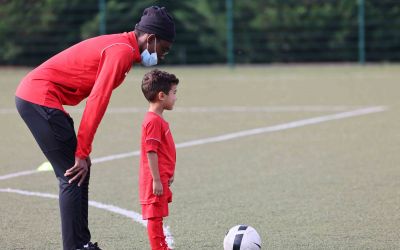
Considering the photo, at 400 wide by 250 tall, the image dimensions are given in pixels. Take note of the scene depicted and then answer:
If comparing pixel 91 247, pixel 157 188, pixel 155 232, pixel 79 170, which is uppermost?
pixel 79 170

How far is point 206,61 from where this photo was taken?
26.5 m

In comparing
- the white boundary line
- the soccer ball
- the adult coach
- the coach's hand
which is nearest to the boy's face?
the adult coach

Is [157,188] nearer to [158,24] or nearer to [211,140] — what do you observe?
[158,24]

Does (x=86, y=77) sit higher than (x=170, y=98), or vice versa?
(x=86, y=77)

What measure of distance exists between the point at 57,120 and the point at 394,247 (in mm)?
2542

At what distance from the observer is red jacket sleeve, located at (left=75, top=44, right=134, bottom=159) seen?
582cm

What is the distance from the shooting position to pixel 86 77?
609 centimetres

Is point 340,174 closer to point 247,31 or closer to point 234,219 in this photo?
point 234,219

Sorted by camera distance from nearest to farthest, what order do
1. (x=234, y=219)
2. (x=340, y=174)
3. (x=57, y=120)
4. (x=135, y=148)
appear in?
(x=57, y=120)
(x=234, y=219)
(x=340, y=174)
(x=135, y=148)

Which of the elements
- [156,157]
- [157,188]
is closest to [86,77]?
[156,157]

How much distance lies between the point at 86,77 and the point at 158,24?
585mm

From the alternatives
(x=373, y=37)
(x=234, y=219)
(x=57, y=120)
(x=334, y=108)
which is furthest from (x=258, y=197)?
(x=373, y=37)

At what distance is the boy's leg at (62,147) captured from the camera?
20.0ft

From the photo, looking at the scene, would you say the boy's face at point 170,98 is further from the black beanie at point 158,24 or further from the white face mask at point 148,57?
the black beanie at point 158,24
